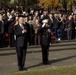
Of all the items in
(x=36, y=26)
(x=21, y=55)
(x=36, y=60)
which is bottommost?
(x=36, y=60)

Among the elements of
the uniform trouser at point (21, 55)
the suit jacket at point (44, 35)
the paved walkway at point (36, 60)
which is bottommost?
the paved walkway at point (36, 60)

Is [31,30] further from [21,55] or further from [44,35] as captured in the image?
[21,55]

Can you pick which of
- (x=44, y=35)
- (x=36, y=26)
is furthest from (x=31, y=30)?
(x=44, y=35)

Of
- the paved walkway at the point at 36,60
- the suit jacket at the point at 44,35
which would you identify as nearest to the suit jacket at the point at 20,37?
the paved walkway at the point at 36,60

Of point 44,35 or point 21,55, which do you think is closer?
point 21,55

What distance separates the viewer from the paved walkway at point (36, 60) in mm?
12617

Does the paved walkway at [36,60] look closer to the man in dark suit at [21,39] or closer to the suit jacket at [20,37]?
the man in dark suit at [21,39]

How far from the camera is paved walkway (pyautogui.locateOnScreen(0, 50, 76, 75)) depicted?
12617mm

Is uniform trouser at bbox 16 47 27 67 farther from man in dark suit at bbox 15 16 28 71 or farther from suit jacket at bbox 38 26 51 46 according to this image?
suit jacket at bbox 38 26 51 46

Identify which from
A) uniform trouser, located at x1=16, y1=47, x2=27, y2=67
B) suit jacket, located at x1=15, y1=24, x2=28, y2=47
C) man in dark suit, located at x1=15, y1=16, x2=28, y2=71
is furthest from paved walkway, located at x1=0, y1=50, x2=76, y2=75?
suit jacket, located at x1=15, y1=24, x2=28, y2=47

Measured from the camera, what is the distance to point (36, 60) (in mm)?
14391

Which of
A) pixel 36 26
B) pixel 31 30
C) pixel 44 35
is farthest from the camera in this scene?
pixel 36 26

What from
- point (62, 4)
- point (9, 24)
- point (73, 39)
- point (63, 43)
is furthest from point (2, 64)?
point (62, 4)

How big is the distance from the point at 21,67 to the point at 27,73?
132 cm
